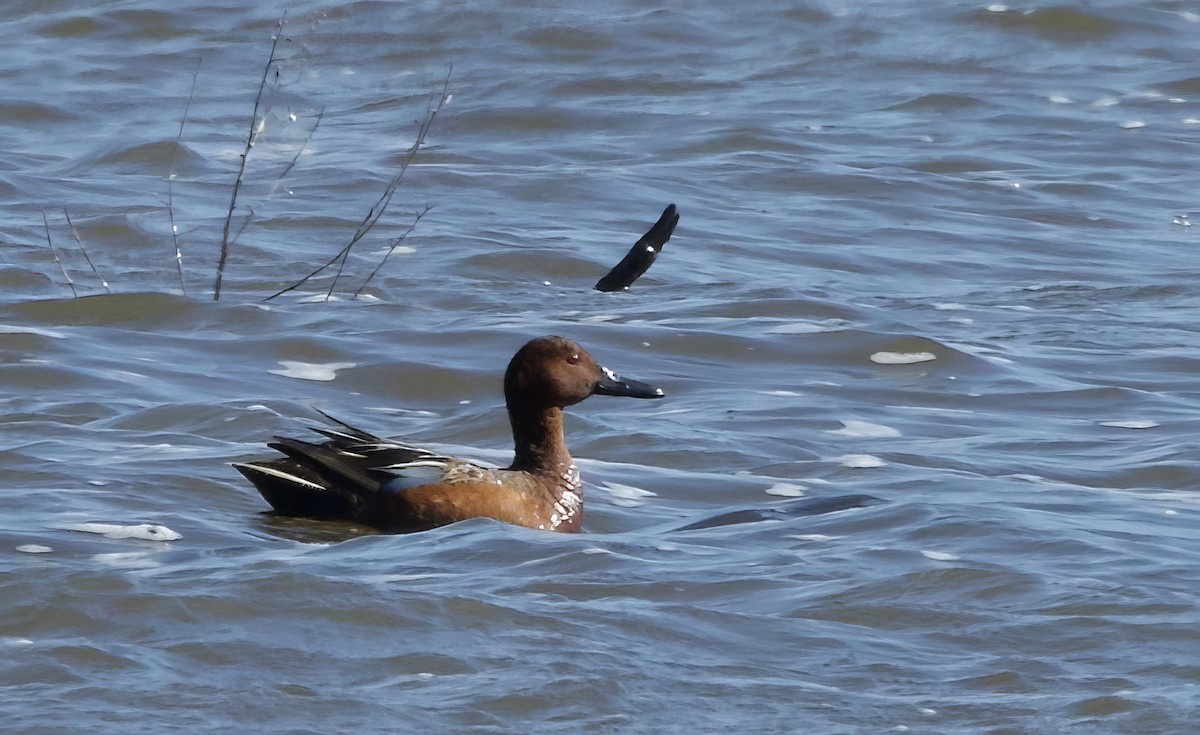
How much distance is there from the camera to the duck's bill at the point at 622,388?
7965mm

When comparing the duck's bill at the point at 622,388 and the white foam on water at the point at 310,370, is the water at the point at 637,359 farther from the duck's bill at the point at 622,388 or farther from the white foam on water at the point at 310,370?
the duck's bill at the point at 622,388

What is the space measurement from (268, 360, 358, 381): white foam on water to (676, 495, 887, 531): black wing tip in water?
282 centimetres

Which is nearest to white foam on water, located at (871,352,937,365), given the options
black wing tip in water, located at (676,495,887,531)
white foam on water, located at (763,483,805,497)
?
white foam on water, located at (763,483,805,497)

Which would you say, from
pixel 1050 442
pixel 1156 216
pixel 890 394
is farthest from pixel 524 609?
pixel 1156 216

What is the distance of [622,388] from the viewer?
26.3 feet

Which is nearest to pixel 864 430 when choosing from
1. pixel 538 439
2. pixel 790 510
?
pixel 790 510

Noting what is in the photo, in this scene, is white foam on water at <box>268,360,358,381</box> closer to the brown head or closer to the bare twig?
the bare twig

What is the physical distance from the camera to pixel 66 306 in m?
10.6

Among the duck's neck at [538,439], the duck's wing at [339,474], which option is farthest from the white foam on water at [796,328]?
the duck's wing at [339,474]

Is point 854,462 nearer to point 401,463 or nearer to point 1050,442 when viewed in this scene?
point 1050,442

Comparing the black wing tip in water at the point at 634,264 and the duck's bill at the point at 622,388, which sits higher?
the duck's bill at the point at 622,388

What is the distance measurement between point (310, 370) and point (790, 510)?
314 cm

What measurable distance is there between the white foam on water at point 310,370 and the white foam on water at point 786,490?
2.58 meters

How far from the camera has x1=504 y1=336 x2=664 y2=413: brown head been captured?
7762mm
